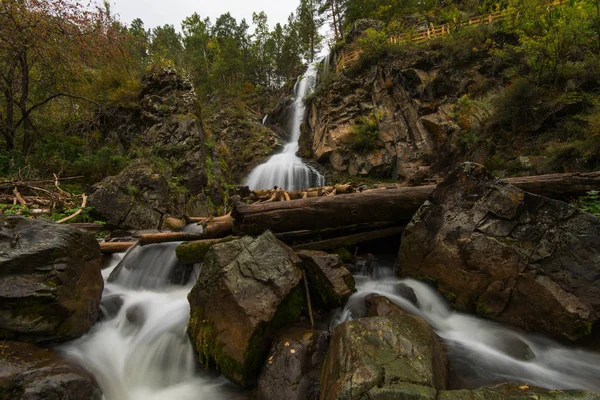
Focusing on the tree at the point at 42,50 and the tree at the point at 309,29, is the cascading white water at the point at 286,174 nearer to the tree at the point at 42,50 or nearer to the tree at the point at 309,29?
the tree at the point at 42,50

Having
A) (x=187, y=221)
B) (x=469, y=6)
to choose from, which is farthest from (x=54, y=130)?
(x=469, y=6)

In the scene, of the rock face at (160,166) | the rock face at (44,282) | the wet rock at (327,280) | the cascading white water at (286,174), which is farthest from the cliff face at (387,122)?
the rock face at (44,282)

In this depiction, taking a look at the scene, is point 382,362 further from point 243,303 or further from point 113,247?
point 113,247

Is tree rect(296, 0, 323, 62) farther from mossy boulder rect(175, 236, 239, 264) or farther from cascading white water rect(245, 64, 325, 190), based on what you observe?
mossy boulder rect(175, 236, 239, 264)

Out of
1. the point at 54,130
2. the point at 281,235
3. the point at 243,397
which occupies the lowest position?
the point at 243,397

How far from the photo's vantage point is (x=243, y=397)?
283cm

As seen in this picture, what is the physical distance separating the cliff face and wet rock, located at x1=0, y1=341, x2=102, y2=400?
46.3 feet

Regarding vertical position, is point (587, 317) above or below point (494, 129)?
below

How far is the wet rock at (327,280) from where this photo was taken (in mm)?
3756

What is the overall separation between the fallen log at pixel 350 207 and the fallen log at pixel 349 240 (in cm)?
29

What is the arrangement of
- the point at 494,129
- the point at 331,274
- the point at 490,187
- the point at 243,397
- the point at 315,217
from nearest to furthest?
1. the point at 243,397
2. the point at 331,274
3. the point at 490,187
4. the point at 315,217
5. the point at 494,129

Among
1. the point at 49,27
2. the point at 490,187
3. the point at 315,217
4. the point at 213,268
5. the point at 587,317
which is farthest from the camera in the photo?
the point at 49,27

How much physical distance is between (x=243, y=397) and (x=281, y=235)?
2770 millimetres

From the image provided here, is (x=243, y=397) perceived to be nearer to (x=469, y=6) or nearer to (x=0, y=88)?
(x=0, y=88)
